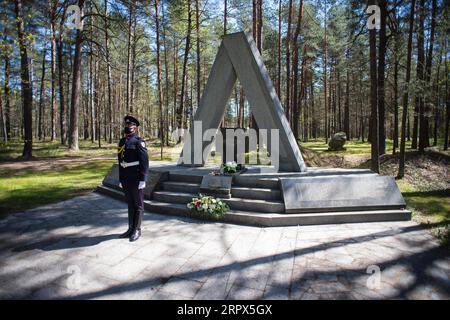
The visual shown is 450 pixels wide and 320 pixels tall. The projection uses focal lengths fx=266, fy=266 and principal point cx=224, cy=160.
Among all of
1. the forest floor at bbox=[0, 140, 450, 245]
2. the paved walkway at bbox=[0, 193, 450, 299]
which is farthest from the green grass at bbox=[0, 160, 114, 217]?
the paved walkway at bbox=[0, 193, 450, 299]

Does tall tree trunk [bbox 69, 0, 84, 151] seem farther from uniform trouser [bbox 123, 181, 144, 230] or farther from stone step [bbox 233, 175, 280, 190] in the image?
uniform trouser [bbox 123, 181, 144, 230]

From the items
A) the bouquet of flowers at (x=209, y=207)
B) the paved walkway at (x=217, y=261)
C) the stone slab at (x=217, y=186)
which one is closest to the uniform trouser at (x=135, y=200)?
the paved walkway at (x=217, y=261)

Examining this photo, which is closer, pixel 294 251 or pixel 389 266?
pixel 389 266

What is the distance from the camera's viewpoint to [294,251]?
4094 millimetres

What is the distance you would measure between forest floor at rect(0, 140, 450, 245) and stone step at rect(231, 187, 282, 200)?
2989mm

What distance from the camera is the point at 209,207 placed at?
5652mm

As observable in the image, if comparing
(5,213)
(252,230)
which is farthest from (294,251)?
(5,213)

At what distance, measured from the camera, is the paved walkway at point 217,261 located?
3002 mm

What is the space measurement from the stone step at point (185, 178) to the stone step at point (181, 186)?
0.38ft

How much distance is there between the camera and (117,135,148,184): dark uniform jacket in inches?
184

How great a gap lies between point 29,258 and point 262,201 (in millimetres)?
4219
